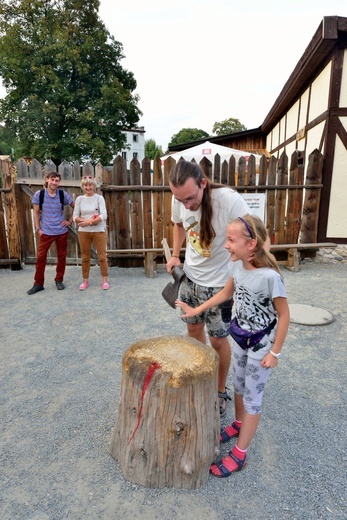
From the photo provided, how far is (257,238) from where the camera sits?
185 cm

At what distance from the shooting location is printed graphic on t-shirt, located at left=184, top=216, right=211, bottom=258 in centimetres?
236

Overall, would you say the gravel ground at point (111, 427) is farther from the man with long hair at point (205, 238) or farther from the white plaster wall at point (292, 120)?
the white plaster wall at point (292, 120)

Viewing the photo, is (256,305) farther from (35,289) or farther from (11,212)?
(11,212)

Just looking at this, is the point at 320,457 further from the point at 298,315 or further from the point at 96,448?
the point at 298,315

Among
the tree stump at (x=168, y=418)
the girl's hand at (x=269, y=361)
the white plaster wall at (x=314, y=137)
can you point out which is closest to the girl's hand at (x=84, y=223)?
the tree stump at (x=168, y=418)

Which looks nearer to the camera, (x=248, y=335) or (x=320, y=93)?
(x=248, y=335)

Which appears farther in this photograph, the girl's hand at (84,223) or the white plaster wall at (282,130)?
the white plaster wall at (282,130)

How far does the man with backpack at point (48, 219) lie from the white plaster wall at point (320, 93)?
566 cm

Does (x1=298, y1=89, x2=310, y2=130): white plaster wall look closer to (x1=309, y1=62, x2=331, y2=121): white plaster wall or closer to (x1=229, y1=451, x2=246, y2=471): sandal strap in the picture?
(x1=309, y1=62, x2=331, y2=121): white plaster wall

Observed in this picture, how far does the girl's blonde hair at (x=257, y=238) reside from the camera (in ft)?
6.05

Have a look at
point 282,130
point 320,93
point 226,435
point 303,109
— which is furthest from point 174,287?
point 282,130

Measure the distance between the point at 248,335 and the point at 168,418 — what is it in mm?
637

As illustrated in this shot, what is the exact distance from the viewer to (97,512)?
1.79m

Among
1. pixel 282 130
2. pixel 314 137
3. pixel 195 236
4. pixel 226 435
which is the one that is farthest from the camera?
pixel 282 130
